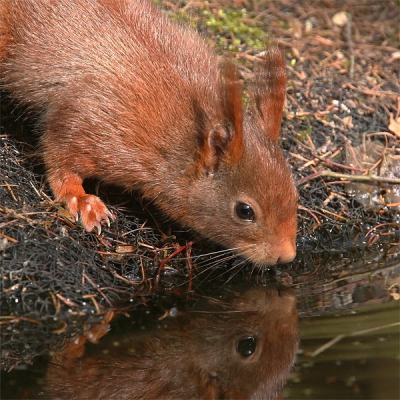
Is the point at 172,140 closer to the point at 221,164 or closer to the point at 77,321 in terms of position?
the point at 221,164

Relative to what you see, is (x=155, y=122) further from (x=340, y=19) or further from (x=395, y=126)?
(x=340, y=19)

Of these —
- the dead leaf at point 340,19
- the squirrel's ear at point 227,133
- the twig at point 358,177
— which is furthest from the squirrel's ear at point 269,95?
the dead leaf at point 340,19

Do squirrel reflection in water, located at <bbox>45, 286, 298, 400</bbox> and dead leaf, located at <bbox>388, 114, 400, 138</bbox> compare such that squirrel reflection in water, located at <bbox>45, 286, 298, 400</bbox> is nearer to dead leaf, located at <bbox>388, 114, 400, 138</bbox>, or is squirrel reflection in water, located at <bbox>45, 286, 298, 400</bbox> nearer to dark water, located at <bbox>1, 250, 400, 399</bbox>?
dark water, located at <bbox>1, 250, 400, 399</bbox>

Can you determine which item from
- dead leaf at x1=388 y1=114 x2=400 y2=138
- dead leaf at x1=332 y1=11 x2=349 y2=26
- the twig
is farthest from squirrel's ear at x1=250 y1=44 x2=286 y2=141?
dead leaf at x1=332 y1=11 x2=349 y2=26

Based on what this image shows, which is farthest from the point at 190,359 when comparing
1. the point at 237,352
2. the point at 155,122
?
the point at 155,122

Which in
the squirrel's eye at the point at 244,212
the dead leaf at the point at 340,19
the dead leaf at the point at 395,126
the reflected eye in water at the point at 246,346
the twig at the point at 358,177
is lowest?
the twig at the point at 358,177

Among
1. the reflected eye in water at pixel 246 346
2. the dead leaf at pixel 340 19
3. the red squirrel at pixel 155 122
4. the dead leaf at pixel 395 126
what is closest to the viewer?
the reflected eye in water at pixel 246 346

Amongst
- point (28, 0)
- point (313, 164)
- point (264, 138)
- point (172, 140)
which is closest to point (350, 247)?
point (313, 164)

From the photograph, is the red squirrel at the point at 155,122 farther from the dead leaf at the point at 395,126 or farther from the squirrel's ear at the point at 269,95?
the dead leaf at the point at 395,126
